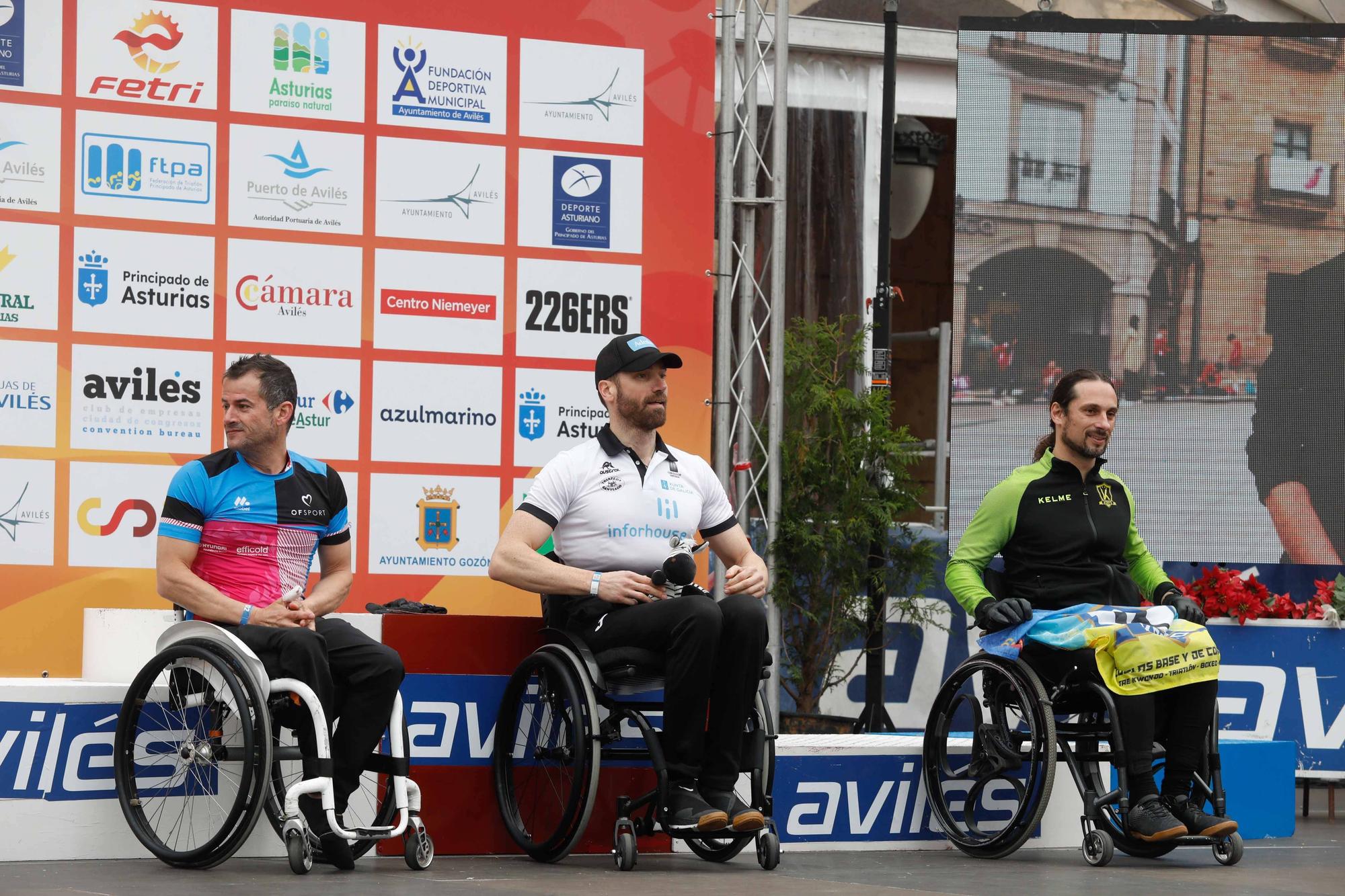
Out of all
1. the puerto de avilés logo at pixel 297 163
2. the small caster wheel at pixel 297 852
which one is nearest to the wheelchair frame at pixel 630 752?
the small caster wheel at pixel 297 852

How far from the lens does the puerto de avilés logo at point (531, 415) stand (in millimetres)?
6859

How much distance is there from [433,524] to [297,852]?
291 cm

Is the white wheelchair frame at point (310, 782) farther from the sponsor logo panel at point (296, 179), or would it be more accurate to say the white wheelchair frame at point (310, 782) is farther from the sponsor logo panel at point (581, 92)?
the sponsor logo panel at point (581, 92)

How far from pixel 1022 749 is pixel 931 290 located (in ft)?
28.5

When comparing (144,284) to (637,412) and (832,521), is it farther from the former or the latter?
(832,521)

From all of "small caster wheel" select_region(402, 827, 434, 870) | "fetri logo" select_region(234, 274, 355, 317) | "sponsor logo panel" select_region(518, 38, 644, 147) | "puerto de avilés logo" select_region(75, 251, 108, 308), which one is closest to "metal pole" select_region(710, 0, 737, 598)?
"sponsor logo panel" select_region(518, 38, 644, 147)

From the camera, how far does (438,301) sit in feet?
22.2

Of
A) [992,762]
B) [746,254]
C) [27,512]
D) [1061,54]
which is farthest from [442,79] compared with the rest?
[992,762]

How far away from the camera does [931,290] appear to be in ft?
43.4

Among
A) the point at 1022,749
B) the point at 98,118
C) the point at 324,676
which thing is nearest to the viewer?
the point at 324,676

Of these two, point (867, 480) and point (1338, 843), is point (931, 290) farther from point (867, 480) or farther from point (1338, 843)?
point (1338, 843)

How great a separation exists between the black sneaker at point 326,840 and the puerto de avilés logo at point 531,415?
9.59 feet

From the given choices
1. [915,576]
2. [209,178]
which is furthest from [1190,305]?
[209,178]

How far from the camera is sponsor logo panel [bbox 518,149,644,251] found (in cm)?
688
